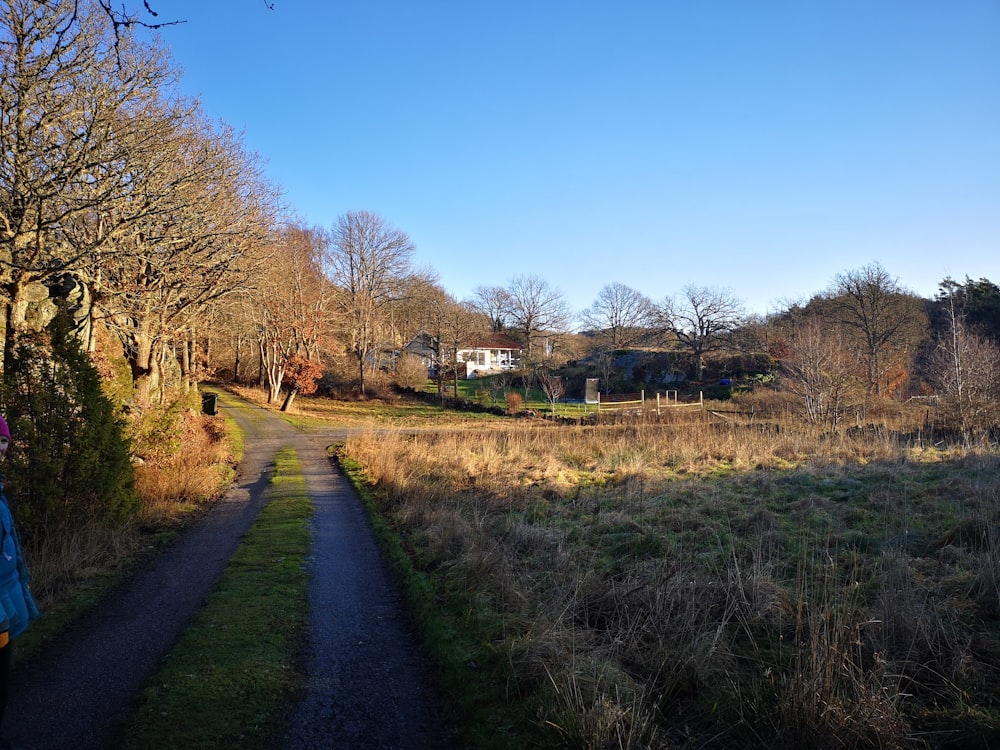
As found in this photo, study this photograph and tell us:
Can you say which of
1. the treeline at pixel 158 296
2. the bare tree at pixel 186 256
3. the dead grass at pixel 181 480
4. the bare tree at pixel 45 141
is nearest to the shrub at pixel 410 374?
the treeline at pixel 158 296

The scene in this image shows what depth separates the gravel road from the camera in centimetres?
384

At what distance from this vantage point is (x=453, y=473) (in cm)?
1327

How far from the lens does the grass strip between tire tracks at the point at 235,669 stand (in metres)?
3.73

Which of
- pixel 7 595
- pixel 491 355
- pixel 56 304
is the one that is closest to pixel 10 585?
pixel 7 595

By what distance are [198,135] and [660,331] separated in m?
44.0

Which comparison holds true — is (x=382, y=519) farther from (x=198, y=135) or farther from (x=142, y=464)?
→ (x=198, y=135)

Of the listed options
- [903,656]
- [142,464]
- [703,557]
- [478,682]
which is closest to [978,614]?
[903,656]

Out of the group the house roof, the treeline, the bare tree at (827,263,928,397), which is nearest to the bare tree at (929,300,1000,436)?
the treeline

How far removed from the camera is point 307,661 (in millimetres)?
4859

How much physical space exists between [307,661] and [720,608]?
11.7 ft

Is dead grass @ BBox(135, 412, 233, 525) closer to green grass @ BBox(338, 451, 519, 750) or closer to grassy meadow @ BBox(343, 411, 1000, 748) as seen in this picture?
grassy meadow @ BBox(343, 411, 1000, 748)

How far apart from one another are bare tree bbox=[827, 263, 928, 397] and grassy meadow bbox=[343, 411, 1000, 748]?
3119cm

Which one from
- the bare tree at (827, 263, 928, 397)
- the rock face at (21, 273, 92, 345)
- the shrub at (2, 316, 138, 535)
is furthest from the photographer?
the bare tree at (827, 263, 928, 397)

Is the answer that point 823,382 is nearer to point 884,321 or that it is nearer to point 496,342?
point 884,321
